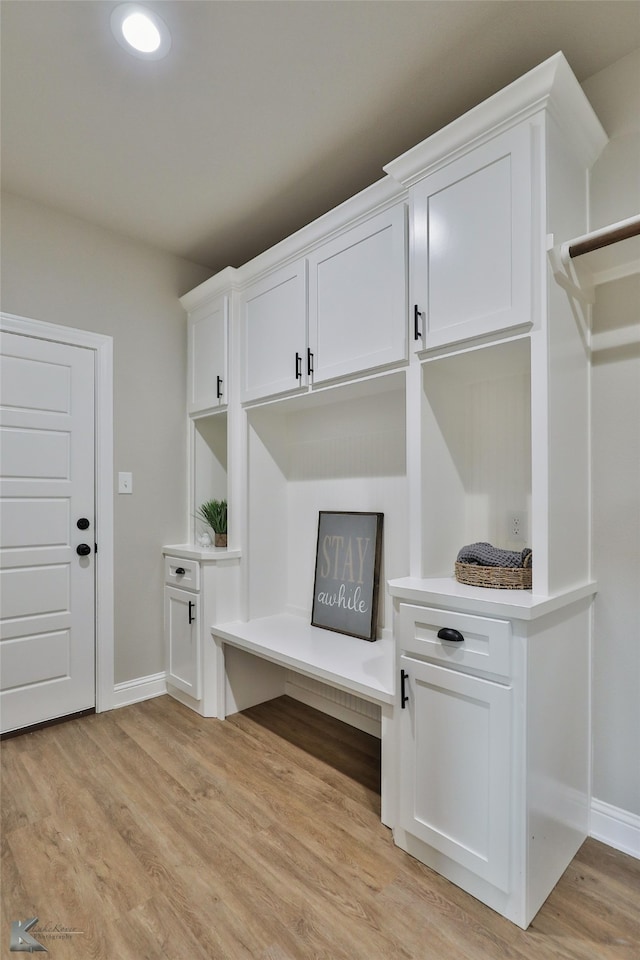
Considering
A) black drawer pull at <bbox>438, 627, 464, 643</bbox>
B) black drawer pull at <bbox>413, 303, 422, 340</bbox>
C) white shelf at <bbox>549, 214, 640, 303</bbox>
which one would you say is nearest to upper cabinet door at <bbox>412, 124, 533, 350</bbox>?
black drawer pull at <bbox>413, 303, 422, 340</bbox>

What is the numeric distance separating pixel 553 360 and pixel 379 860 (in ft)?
5.56

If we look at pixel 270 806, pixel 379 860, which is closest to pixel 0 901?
pixel 270 806

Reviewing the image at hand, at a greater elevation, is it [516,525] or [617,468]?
[617,468]

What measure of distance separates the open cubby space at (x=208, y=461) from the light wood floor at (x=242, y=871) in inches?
55.7

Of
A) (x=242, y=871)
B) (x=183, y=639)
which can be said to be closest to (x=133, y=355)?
(x=183, y=639)

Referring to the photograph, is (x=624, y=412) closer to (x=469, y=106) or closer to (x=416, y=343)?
(x=416, y=343)

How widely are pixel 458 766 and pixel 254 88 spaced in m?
2.44

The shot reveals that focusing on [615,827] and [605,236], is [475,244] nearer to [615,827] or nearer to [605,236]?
[605,236]

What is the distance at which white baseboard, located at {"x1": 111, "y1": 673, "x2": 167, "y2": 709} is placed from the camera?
282 cm

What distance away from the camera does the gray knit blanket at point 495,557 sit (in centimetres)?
162

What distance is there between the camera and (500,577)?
160cm

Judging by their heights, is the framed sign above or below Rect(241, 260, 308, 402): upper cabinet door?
below

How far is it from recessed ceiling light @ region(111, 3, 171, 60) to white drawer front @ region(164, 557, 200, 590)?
7.02ft

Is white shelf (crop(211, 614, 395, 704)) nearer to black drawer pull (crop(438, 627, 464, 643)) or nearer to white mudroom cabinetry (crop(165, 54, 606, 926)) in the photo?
white mudroom cabinetry (crop(165, 54, 606, 926))
